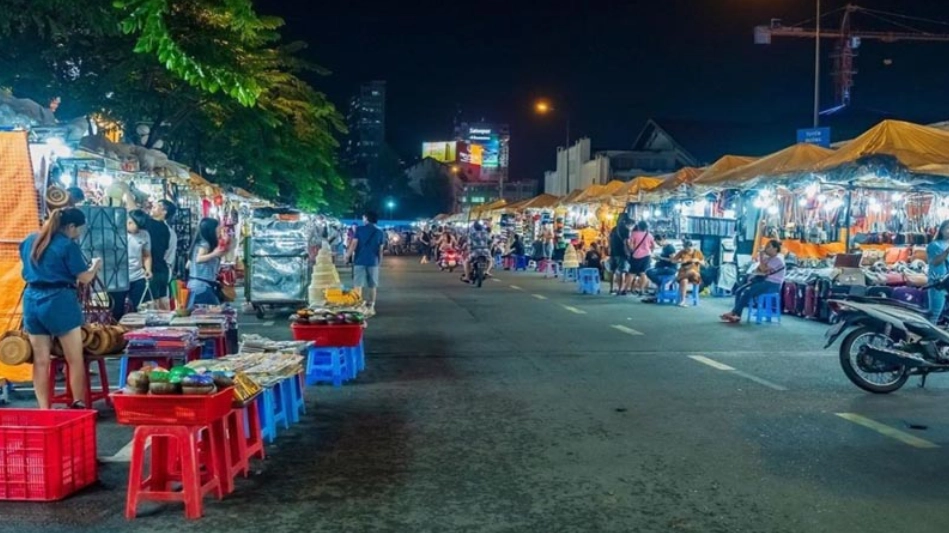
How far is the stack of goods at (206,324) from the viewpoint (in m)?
8.33

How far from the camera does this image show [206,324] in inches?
332

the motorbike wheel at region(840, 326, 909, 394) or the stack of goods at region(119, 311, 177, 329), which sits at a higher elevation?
the stack of goods at region(119, 311, 177, 329)

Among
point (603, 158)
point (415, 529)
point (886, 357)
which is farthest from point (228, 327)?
point (603, 158)

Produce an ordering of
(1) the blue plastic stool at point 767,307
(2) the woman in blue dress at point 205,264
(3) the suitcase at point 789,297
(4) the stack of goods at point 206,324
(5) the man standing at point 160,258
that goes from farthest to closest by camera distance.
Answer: (3) the suitcase at point 789,297
(1) the blue plastic stool at point 767,307
(5) the man standing at point 160,258
(2) the woman in blue dress at point 205,264
(4) the stack of goods at point 206,324

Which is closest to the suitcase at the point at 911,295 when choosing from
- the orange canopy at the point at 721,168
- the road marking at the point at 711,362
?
the road marking at the point at 711,362

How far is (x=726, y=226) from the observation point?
2189cm

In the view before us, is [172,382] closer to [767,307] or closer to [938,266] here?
[938,266]

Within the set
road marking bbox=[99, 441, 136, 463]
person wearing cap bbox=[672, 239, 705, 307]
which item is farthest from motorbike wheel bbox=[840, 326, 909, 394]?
person wearing cap bbox=[672, 239, 705, 307]

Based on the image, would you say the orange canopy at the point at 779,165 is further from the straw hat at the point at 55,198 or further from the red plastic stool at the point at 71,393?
the red plastic stool at the point at 71,393

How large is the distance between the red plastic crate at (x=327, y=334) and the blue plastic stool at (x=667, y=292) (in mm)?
11623

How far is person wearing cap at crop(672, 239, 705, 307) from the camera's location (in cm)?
1914

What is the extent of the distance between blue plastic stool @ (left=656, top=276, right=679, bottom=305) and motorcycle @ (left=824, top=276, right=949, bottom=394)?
9977mm

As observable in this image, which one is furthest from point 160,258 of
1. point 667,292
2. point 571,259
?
point 571,259

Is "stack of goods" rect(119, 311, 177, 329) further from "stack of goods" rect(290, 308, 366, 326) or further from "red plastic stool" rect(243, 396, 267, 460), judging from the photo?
"red plastic stool" rect(243, 396, 267, 460)
